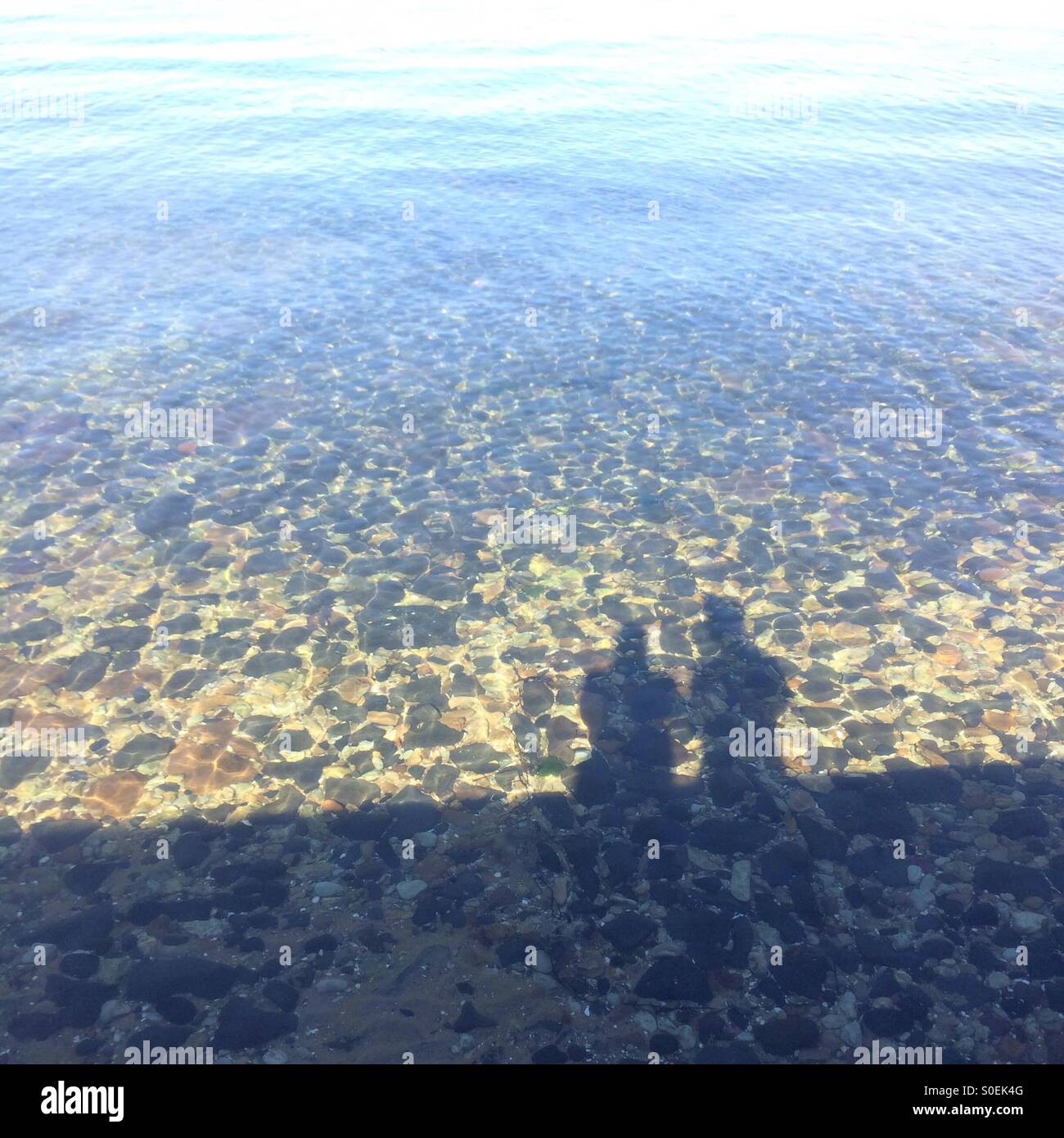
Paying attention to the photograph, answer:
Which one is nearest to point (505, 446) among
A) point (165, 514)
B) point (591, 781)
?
point (165, 514)

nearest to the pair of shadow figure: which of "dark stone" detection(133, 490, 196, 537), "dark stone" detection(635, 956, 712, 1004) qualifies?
"dark stone" detection(635, 956, 712, 1004)

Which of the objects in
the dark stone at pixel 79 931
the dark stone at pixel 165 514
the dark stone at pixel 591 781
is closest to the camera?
the dark stone at pixel 79 931

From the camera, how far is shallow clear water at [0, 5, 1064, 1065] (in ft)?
46.7

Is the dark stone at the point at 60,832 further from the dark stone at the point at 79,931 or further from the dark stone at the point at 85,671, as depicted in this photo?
the dark stone at the point at 85,671

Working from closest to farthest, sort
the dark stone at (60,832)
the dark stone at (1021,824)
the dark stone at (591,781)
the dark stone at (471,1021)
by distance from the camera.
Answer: the dark stone at (471,1021) → the dark stone at (60,832) → the dark stone at (1021,824) → the dark stone at (591,781)

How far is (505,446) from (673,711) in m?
9.13

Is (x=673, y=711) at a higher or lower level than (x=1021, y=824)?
higher

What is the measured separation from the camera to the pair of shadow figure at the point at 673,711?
13164mm

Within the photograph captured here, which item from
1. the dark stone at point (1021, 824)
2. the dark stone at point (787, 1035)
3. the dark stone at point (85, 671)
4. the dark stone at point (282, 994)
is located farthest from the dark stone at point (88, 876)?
the dark stone at point (1021, 824)

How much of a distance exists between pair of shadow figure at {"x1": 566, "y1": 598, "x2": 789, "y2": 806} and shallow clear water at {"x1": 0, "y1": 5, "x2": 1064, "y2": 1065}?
119 mm

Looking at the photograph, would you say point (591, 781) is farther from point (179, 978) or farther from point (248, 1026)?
point (179, 978)

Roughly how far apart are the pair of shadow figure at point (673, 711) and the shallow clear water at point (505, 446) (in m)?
0.12

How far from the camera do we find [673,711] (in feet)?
47.0

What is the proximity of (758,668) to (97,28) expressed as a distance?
230ft
